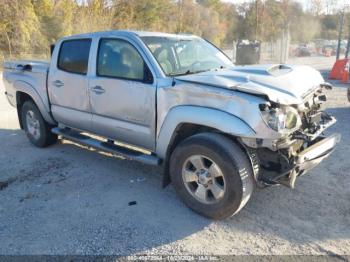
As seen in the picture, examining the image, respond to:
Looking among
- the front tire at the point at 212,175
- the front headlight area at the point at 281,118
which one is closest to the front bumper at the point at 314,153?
the front headlight area at the point at 281,118

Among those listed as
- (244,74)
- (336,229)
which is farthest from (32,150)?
(336,229)

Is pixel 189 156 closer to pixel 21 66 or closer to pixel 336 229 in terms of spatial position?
pixel 336 229

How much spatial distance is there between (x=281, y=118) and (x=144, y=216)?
1.74 metres

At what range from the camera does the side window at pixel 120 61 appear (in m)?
4.18

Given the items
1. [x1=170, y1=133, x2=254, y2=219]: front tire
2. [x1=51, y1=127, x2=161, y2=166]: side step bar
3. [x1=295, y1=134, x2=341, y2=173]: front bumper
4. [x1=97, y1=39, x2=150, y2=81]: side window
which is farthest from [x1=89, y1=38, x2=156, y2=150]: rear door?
[x1=295, y1=134, x2=341, y2=173]: front bumper

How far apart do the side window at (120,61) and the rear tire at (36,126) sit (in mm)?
1931

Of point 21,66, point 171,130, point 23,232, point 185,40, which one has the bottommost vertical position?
point 23,232

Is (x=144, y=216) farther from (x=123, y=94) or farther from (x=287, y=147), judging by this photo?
(x=287, y=147)

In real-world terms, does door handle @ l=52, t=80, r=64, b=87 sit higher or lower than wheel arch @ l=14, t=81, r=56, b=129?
higher

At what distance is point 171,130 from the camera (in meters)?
3.84

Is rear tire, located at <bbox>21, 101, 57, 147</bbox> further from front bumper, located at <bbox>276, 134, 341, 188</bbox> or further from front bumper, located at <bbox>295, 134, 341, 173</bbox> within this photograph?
front bumper, located at <bbox>295, 134, 341, 173</bbox>

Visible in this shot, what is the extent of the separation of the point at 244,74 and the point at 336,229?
5.94 ft

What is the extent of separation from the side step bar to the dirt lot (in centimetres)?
41

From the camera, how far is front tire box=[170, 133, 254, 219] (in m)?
3.38
